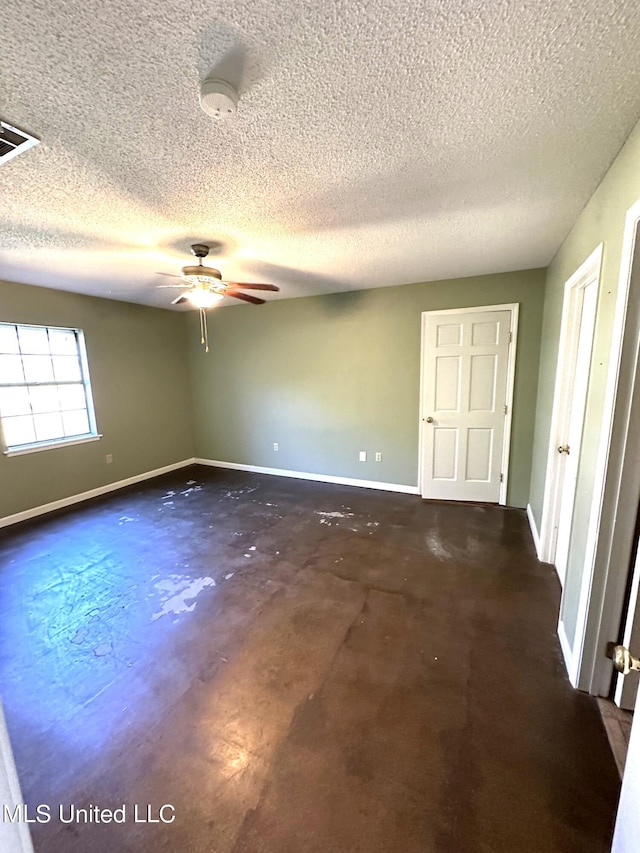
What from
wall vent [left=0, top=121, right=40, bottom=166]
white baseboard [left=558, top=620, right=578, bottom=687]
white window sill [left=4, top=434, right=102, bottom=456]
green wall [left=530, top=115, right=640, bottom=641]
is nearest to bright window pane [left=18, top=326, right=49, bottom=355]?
white window sill [left=4, top=434, right=102, bottom=456]

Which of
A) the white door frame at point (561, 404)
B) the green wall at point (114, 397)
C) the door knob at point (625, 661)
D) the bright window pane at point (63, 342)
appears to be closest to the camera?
the door knob at point (625, 661)

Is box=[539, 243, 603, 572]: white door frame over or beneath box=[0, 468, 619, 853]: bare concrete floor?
over

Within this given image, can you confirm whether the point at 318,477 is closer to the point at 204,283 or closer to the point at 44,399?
the point at 204,283

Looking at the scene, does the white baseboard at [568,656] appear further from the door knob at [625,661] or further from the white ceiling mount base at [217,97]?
the white ceiling mount base at [217,97]

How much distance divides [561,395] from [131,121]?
2866 millimetres

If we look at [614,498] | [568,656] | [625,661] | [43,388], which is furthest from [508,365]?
[43,388]

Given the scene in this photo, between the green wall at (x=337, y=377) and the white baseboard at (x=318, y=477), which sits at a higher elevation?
the green wall at (x=337, y=377)

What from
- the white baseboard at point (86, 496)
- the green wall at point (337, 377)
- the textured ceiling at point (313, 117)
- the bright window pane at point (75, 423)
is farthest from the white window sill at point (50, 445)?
the textured ceiling at point (313, 117)

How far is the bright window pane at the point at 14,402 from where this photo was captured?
11.9 feet

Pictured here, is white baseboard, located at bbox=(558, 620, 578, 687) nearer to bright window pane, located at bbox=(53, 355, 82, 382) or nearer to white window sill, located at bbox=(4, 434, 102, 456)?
white window sill, located at bbox=(4, 434, 102, 456)

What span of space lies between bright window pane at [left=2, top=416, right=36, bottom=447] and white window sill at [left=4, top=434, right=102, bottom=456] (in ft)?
0.26

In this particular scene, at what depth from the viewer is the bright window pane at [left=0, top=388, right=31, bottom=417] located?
362 cm

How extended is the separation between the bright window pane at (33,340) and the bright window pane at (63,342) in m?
0.06

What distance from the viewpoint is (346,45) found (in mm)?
1018
